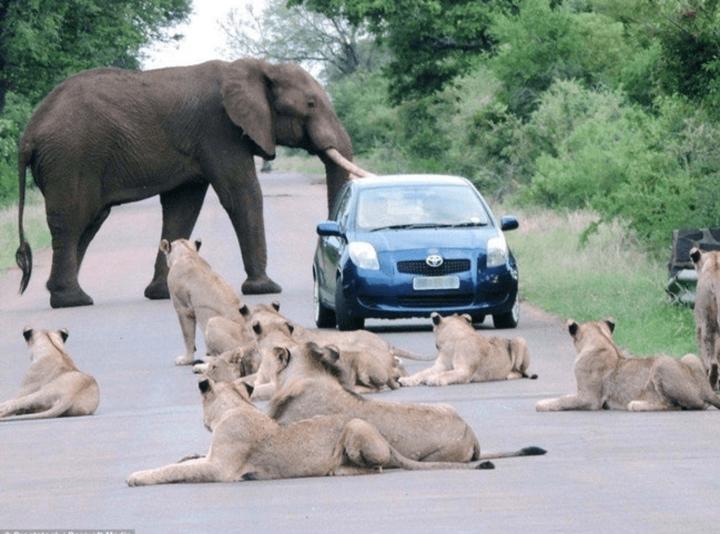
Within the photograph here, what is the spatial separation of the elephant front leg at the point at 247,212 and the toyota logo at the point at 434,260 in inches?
260

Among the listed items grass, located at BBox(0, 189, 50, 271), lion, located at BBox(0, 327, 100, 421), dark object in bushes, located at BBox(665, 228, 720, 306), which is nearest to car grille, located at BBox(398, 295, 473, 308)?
dark object in bushes, located at BBox(665, 228, 720, 306)

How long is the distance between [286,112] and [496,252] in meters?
8.12

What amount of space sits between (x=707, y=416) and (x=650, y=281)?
11482mm

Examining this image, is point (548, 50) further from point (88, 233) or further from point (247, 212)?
point (88, 233)

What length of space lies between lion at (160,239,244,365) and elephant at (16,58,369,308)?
8.53 metres

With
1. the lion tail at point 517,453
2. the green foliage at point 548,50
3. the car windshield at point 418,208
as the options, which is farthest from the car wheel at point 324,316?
the green foliage at point 548,50

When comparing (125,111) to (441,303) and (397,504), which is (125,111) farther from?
(397,504)

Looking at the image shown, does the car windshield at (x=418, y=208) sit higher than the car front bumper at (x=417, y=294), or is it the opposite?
the car windshield at (x=418, y=208)

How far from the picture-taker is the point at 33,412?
1562 centimetres

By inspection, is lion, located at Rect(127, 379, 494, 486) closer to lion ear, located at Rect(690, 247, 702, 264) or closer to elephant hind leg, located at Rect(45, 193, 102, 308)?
lion ear, located at Rect(690, 247, 702, 264)

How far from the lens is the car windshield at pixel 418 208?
904 inches

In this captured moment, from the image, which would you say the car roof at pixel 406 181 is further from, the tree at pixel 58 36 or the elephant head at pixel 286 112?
the tree at pixel 58 36

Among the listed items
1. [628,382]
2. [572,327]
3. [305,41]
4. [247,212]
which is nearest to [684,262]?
[572,327]

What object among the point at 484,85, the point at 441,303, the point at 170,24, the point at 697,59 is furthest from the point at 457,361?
the point at 170,24
